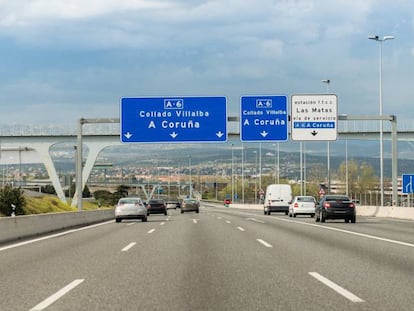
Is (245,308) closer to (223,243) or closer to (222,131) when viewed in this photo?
(223,243)

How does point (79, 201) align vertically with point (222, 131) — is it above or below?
below

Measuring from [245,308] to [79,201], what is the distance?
2863cm

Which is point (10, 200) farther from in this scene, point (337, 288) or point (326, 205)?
point (337, 288)

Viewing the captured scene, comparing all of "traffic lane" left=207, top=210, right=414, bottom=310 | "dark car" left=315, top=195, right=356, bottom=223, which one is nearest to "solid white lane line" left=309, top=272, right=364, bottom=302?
"traffic lane" left=207, top=210, right=414, bottom=310

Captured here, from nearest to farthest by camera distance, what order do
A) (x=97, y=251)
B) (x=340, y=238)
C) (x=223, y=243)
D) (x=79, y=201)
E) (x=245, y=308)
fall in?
1. (x=245, y=308)
2. (x=97, y=251)
3. (x=223, y=243)
4. (x=340, y=238)
5. (x=79, y=201)

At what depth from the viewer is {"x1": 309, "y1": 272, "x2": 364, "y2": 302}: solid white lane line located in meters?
7.93

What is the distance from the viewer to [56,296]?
27.1 feet

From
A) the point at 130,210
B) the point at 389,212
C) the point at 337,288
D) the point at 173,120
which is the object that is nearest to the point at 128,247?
the point at 337,288

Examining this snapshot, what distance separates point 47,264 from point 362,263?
613 cm

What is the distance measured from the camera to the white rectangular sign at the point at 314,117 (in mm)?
34812

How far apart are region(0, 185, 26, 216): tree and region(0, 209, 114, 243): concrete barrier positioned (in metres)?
11.9

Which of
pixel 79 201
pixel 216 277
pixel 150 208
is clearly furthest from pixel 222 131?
pixel 216 277

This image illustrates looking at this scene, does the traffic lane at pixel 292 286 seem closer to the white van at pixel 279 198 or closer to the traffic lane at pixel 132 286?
the traffic lane at pixel 132 286

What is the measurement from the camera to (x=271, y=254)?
13.7 metres
